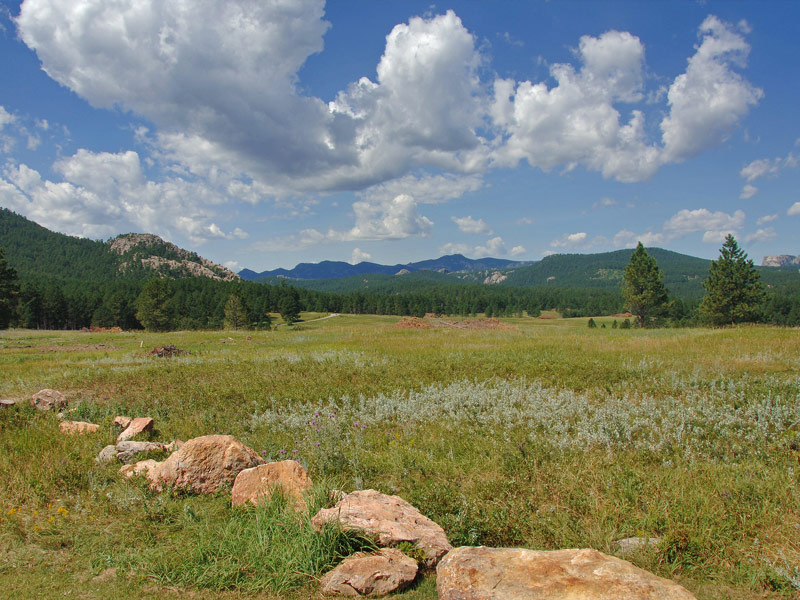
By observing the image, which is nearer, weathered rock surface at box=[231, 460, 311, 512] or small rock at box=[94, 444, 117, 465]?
weathered rock surface at box=[231, 460, 311, 512]

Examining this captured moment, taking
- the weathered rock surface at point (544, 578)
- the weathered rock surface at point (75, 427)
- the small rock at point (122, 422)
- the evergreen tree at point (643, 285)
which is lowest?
the small rock at point (122, 422)

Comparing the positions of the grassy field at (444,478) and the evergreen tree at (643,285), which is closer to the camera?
the grassy field at (444,478)

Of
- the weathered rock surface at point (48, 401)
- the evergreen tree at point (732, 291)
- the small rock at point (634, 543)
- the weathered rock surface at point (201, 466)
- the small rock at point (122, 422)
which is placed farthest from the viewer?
the evergreen tree at point (732, 291)

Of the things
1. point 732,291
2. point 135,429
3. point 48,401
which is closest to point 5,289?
point 48,401

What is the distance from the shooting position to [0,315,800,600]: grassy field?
4.19 meters

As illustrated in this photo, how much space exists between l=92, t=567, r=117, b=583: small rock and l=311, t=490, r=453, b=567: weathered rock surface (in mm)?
2136

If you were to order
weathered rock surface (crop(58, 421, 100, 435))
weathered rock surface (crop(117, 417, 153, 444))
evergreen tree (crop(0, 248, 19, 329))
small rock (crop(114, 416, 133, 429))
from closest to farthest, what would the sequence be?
weathered rock surface (crop(117, 417, 153, 444)), weathered rock surface (crop(58, 421, 100, 435)), small rock (crop(114, 416, 133, 429)), evergreen tree (crop(0, 248, 19, 329))

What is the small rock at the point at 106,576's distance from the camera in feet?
13.7

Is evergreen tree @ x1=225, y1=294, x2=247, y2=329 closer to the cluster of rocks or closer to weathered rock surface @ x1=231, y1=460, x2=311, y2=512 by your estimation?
the cluster of rocks

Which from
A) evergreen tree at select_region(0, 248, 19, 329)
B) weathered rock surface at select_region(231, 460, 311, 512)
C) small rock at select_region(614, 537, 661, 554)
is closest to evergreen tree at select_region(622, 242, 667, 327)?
small rock at select_region(614, 537, 661, 554)

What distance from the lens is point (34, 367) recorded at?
59.7ft

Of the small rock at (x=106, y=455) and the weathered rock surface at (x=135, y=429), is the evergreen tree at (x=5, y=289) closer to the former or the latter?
the weathered rock surface at (x=135, y=429)

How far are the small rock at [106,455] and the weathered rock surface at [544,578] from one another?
654 cm

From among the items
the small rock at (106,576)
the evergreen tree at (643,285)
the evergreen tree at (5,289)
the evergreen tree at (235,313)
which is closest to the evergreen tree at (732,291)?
the evergreen tree at (643,285)
